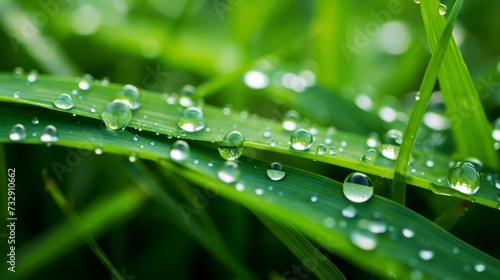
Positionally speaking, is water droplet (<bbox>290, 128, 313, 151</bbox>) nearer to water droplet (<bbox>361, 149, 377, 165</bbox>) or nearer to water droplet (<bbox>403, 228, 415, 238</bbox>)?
water droplet (<bbox>361, 149, 377, 165</bbox>)

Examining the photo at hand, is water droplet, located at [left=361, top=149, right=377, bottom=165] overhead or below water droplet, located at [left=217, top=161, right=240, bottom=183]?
overhead

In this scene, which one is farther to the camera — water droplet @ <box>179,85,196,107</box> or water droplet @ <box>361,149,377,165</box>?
water droplet @ <box>179,85,196,107</box>

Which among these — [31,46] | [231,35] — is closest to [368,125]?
[231,35]

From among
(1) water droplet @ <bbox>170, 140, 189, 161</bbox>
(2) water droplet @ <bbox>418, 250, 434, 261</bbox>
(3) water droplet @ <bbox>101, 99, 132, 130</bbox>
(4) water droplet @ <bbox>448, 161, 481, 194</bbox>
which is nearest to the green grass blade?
(4) water droplet @ <bbox>448, 161, 481, 194</bbox>

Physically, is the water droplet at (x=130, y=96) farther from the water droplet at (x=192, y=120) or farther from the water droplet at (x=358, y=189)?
the water droplet at (x=358, y=189)

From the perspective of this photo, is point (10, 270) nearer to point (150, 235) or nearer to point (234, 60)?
point (150, 235)
